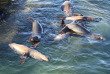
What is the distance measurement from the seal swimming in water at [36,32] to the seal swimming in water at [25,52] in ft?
1.28

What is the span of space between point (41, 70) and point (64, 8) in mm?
4080

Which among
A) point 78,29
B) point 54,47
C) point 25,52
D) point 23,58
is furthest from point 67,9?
point 23,58

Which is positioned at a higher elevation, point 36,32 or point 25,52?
point 36,32

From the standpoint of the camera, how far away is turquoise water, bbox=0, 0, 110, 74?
5.00 meters

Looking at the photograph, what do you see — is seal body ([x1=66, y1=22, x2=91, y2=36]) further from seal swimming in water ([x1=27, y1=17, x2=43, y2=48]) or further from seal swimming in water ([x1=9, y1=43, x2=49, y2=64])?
seal swimming in water ([x1=9, y1=43, x2=49, y2=64])

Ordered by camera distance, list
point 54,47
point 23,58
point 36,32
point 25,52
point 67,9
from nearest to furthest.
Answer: point 23,58
point 25,52
point 54,47
point 36,32
point 67,9

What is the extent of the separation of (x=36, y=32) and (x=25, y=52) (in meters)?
1.19

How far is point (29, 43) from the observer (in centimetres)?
600

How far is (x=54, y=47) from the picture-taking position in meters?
5.84

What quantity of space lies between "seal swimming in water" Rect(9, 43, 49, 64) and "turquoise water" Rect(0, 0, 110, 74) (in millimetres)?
127

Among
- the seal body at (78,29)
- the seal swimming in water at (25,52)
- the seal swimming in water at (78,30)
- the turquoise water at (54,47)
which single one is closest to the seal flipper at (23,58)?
the seal swimming in water at (25,52)

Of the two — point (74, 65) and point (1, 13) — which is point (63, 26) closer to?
point (74, 65)

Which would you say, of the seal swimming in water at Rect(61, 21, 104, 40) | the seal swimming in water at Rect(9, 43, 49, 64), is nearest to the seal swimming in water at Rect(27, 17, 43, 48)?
the seal swimming in water at Rect(9, 43, 49, 64)

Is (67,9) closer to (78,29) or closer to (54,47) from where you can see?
(78,29)
